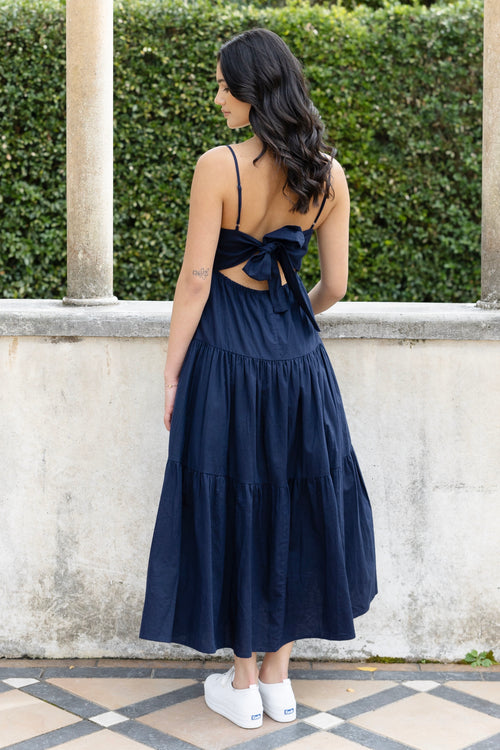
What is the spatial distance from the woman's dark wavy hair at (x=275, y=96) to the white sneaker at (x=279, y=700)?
4.75 feet

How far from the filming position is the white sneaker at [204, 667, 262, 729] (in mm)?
2682

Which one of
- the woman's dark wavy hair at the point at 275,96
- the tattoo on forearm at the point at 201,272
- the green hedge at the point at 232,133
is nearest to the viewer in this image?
the woman's dark wavy hair at the point at 275,96

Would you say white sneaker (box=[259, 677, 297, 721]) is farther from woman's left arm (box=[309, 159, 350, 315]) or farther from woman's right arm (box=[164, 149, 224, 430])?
woman's left arm (box=[309, 159, 350, 315])

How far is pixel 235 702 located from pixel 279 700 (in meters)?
0.13

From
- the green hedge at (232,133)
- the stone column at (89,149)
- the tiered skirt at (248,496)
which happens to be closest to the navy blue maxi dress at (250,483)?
the tiered skirt at (248,496)

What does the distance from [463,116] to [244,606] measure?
158 inches

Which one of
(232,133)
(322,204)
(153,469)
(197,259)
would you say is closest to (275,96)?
(322,204)

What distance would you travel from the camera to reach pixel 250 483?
8.40 feet

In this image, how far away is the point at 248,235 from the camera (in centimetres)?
251

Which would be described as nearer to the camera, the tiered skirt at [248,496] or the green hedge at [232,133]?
the tiered skirt at [248,496]

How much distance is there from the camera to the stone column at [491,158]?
314 cm

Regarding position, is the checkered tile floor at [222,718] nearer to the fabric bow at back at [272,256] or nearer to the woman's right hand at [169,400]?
the woman's right hand at [169,400]

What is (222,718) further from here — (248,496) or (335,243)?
(335,243)

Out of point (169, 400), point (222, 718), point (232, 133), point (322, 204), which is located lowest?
point (222, 718)
